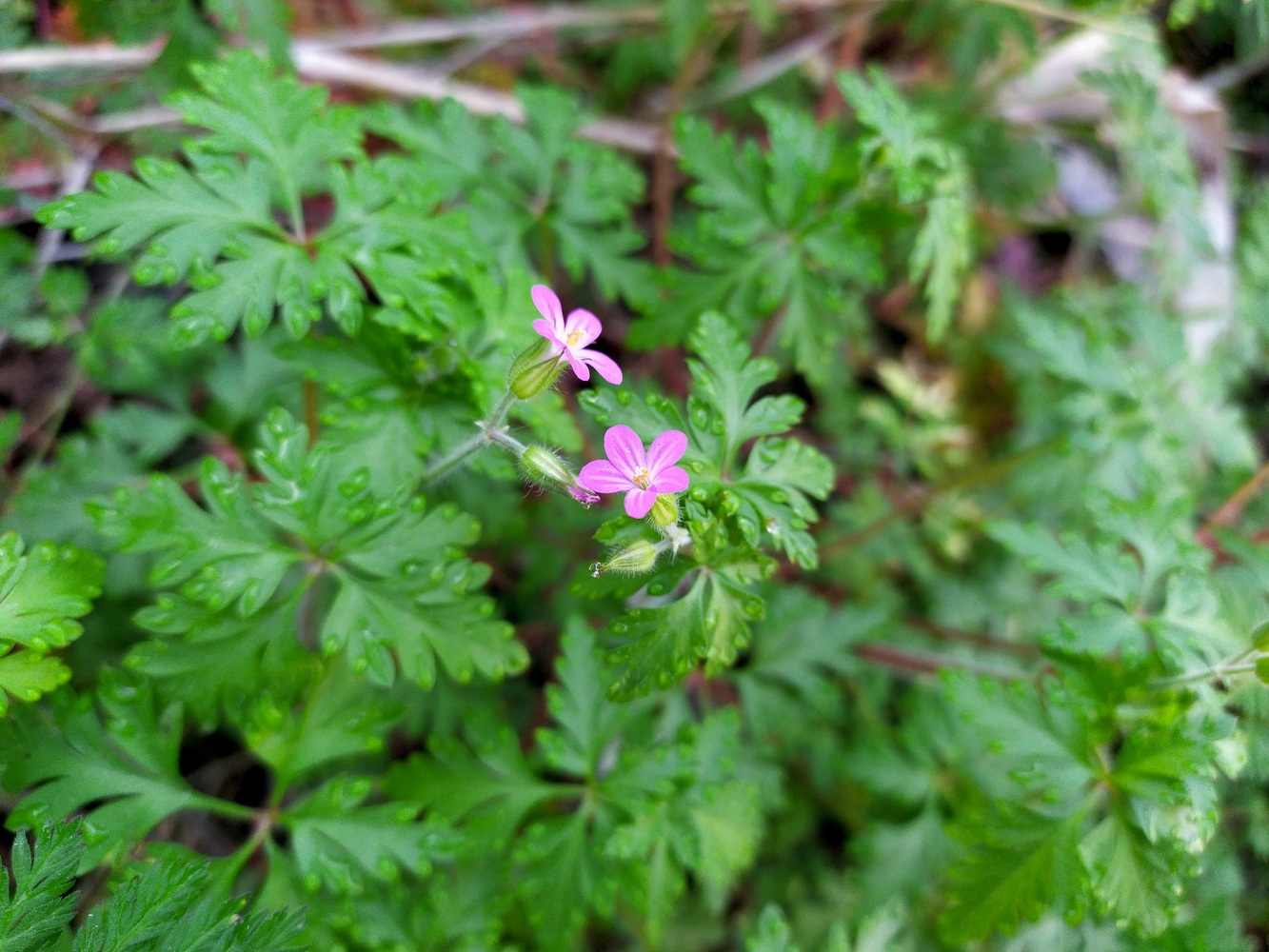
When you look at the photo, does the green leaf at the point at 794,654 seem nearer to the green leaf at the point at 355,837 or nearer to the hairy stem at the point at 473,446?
the green leaf at the point at 355,837

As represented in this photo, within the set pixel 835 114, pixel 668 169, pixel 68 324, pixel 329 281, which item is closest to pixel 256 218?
pixel 329 281

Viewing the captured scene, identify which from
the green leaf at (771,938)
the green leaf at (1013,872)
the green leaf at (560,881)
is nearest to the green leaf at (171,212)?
the green leaf at (560,881)

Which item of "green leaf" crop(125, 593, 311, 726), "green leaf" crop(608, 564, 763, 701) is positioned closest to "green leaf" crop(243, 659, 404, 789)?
"green leaf" crop(125, 593, 311, 726)

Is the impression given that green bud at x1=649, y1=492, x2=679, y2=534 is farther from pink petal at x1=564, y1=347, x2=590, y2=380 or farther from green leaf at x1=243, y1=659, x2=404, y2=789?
green leaf at x1=243, y1=659, x2=404, y2=789

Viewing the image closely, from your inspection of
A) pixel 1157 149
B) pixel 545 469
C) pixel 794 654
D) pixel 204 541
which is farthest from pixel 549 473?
pixel 1157 149

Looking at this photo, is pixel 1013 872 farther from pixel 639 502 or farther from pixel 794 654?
pixel 639 502

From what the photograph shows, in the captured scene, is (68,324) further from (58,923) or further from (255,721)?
(58,923)

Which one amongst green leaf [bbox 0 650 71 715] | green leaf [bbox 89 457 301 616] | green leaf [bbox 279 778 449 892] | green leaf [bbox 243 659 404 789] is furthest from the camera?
green leaf [bbox 243 659 404 789]
